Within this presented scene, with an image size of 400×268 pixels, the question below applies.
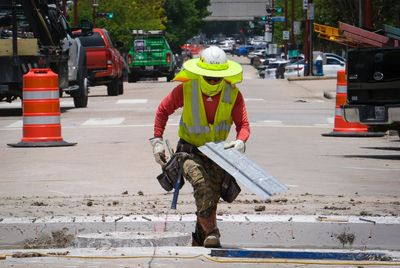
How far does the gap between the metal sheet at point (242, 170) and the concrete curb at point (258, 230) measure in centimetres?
157

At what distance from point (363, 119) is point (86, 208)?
6.73 m

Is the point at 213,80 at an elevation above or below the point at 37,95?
above

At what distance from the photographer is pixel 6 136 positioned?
20.4 metres

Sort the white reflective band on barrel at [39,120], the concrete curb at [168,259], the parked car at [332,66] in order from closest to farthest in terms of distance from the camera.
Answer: the concrete curb at [168,259], the white reflective band on barrel at [39,120], the parked car at [332,66]

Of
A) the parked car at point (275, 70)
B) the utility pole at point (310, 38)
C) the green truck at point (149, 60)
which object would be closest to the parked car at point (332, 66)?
the utility pole at point (310, 38)

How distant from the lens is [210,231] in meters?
8.84

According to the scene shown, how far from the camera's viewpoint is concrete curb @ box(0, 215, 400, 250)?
10.0 meters

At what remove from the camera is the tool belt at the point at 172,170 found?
8883 millimetres

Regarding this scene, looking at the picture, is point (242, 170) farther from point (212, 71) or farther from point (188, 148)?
point (212, 71)

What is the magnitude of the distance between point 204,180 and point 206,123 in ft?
1.52

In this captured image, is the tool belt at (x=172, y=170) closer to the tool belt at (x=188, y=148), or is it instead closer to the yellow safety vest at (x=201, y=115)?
the tool belt at (x=188, y=148)

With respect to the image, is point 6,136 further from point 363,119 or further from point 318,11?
point 318,11

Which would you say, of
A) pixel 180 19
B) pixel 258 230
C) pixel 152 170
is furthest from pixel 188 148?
pixel 180 19

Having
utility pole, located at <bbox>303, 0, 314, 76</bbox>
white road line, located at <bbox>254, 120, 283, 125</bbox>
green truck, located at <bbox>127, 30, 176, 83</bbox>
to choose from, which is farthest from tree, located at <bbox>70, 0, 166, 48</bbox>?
white road line, located at <bbox>254, 120, 283, 125</bbox>
